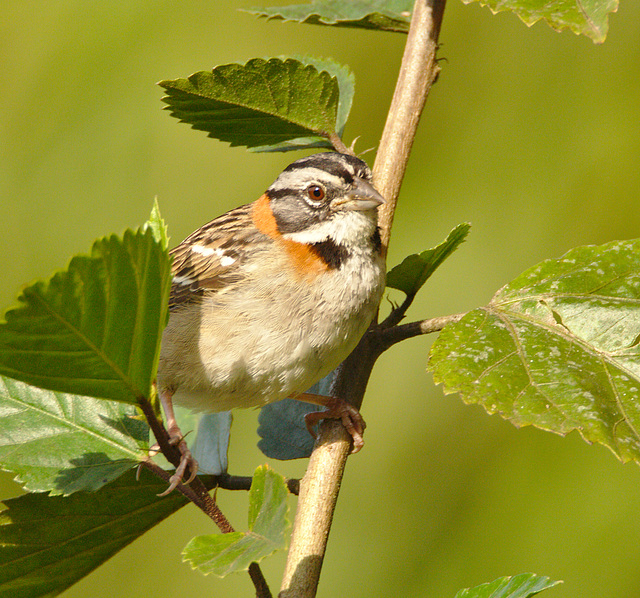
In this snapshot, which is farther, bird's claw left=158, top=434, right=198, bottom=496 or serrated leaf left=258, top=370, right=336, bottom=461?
serrated leaf left=258, top=370, right=336, bottom=461

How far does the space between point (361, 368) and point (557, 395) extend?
21.5 inches

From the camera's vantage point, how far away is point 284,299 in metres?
2.08

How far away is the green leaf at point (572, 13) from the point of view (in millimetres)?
1255

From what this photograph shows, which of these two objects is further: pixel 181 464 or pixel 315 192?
pixel 315 192

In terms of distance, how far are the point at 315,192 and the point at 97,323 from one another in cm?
139

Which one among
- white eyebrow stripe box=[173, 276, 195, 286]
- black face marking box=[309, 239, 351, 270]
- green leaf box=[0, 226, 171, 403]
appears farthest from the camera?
white eyebrow stripe box=[173, 276, 195, 286]

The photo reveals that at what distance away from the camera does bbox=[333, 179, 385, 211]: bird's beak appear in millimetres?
1938

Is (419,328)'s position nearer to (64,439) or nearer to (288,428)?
(288,428)

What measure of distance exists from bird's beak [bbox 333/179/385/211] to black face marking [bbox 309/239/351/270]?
11 cm

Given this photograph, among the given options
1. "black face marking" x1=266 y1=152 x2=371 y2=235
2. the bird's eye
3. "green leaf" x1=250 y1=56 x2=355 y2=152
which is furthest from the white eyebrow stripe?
"green leaf" x1=250 y1=56 x2=355 y2=152

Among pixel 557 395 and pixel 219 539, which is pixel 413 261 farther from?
pixel 219 539

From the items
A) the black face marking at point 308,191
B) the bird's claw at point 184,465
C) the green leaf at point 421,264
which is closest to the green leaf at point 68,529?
the bird's claw at point 184,465

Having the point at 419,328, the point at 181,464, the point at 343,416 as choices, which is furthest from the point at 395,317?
the point at 181,464

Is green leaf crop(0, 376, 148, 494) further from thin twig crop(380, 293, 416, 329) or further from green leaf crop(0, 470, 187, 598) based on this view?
thin twig crop(380, 293, 416, 329)
